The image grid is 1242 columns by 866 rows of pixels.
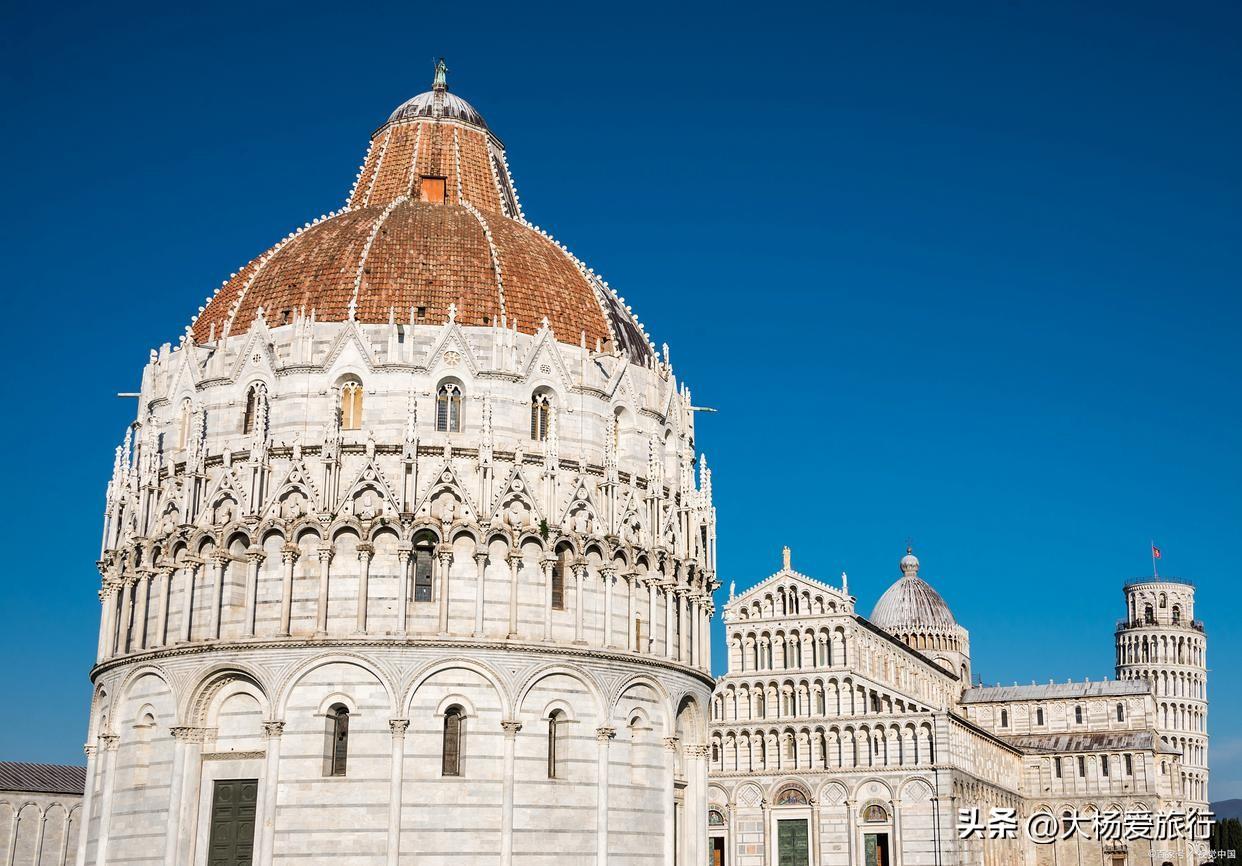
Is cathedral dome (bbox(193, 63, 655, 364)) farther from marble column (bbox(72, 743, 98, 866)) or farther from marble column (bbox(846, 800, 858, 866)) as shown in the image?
marble column (bbox(846, 800, 858, 866))

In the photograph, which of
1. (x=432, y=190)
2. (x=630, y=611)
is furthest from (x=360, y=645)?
(x=432, y=190)

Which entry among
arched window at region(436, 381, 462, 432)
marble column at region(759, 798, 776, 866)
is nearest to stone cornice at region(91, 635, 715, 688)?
arched window at region(436, 381, 462, 432)

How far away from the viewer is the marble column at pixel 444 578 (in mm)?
46156

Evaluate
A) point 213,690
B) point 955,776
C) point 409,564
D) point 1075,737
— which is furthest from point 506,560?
point 1075,737

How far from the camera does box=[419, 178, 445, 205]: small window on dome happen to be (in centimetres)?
5894

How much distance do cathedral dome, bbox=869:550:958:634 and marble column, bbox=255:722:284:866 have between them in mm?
94776

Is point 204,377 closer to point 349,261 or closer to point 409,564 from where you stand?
point 349,261

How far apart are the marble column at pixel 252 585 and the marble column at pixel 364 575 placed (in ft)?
10.8

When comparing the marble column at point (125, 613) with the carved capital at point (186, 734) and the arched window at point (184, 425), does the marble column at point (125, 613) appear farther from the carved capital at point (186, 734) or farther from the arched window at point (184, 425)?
the arched window at point (184, 425)

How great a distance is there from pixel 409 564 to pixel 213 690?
7.40 metres

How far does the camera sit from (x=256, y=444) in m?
48.4

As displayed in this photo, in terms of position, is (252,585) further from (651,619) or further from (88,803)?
(651,619)

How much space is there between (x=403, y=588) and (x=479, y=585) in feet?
7.87

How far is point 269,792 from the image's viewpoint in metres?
44.7
